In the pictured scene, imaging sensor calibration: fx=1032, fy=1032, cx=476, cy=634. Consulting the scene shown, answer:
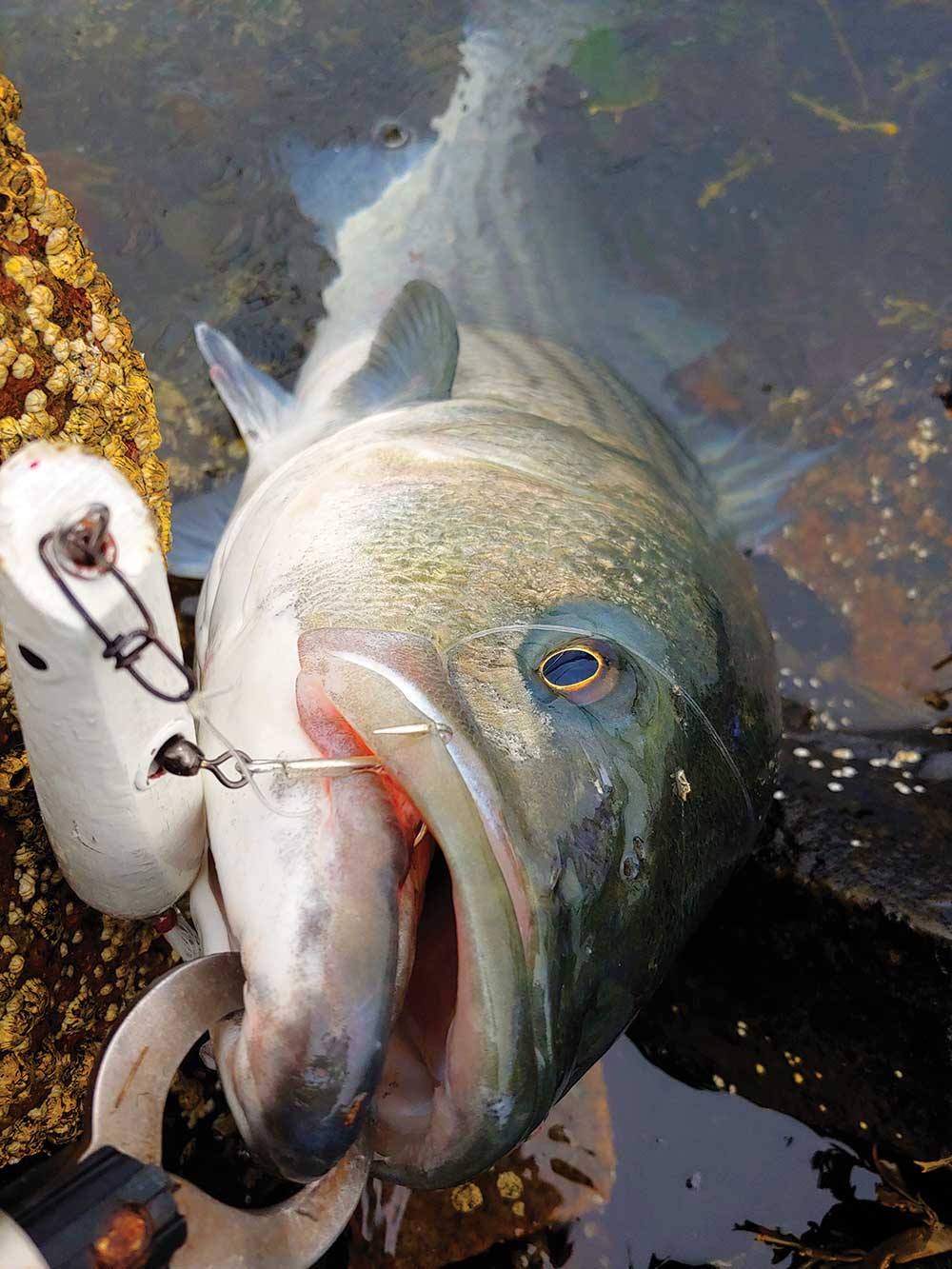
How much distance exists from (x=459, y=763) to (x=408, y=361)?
1990 millimetres

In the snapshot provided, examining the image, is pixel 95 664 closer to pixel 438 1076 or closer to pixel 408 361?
pixel 438 1076

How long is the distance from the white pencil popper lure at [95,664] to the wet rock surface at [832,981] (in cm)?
199

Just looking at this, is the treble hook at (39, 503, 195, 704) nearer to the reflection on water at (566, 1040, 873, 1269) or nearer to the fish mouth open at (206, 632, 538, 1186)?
the fish mouth open at (206, 632, 538, 1186)

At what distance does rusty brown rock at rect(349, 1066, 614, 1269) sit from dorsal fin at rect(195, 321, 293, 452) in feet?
7.79

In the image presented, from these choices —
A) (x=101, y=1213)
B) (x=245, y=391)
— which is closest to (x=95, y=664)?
(x=101, y=1213)

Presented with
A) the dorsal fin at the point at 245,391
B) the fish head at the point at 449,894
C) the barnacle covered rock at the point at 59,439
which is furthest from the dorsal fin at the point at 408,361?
the fish head at the point at 449,894

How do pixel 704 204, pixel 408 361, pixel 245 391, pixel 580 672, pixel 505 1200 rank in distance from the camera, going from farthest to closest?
pixel 704 204 < pixel 245 391 < pixel 408 361 < pixel 505 1200 < pixel 580 672

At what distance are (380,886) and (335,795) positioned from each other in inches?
5.9

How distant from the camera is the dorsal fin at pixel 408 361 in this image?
312 cm

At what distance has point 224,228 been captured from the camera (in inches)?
169

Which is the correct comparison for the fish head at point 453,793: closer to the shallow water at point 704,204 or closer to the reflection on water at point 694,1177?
the reflection on water at point 694,1177

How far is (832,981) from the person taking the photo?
119 inches

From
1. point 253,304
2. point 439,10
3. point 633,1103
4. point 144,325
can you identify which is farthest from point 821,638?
point 439,10

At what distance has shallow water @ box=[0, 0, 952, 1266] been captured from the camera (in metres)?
4.11
